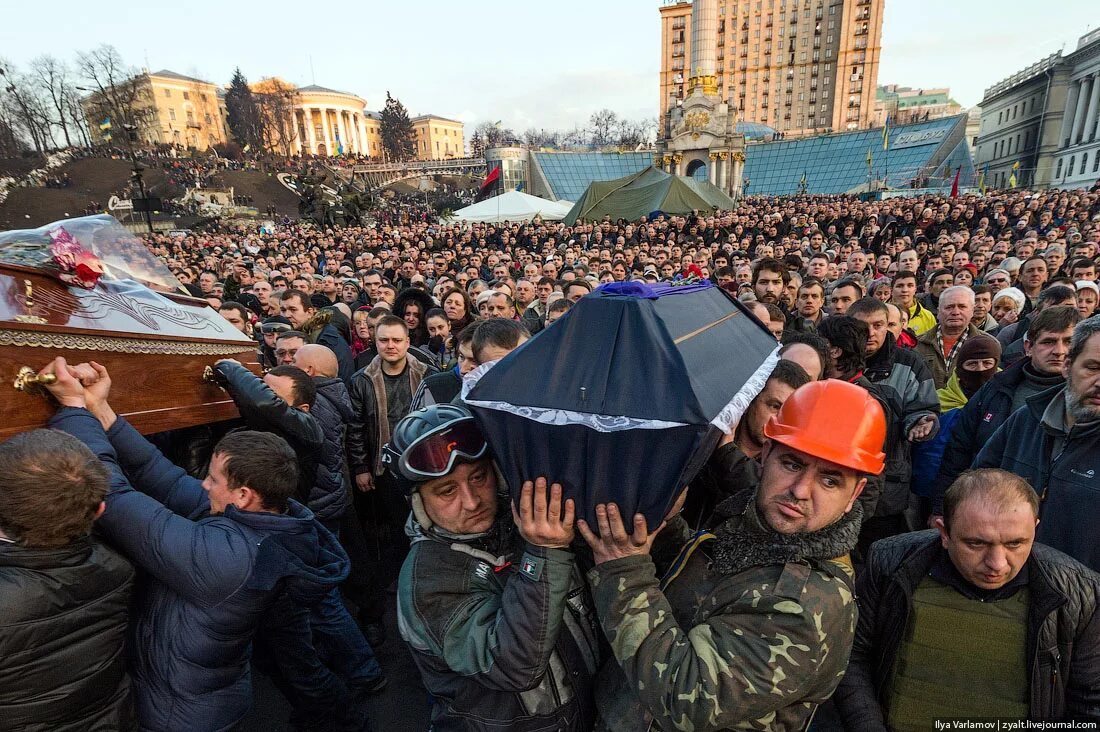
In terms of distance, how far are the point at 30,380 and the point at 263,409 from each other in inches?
30.2

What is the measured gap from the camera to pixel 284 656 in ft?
8.38

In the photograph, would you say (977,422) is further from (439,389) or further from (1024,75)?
(1024,75)

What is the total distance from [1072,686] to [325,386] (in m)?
3.65

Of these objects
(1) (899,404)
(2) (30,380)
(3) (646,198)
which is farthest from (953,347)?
(3) (646,198)

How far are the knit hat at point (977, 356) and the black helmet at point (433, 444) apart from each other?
3504mm

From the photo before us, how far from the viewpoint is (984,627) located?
1.63 m

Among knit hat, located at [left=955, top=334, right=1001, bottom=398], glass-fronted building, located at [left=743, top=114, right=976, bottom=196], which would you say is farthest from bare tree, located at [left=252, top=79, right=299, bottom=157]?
knit hat, located at [left=955, top=334, right=1001, bottom=398]

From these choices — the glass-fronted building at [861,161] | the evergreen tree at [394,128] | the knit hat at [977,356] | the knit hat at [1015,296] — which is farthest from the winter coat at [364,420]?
the evergreen tree at [394,128]

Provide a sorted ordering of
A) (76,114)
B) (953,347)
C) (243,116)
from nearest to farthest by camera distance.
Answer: (953,347)
(76,114)
(243,116)

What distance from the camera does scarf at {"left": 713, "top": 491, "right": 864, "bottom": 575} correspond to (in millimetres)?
1236

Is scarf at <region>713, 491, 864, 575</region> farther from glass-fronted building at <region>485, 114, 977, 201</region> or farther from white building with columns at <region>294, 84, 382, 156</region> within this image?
white building with columns at <region>294, 84, 382, 156</region>

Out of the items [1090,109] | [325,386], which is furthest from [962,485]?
[1090,109]

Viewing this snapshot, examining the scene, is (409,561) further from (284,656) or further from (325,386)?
(325,386)

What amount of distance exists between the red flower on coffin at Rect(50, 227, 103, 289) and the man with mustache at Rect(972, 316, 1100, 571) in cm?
386
